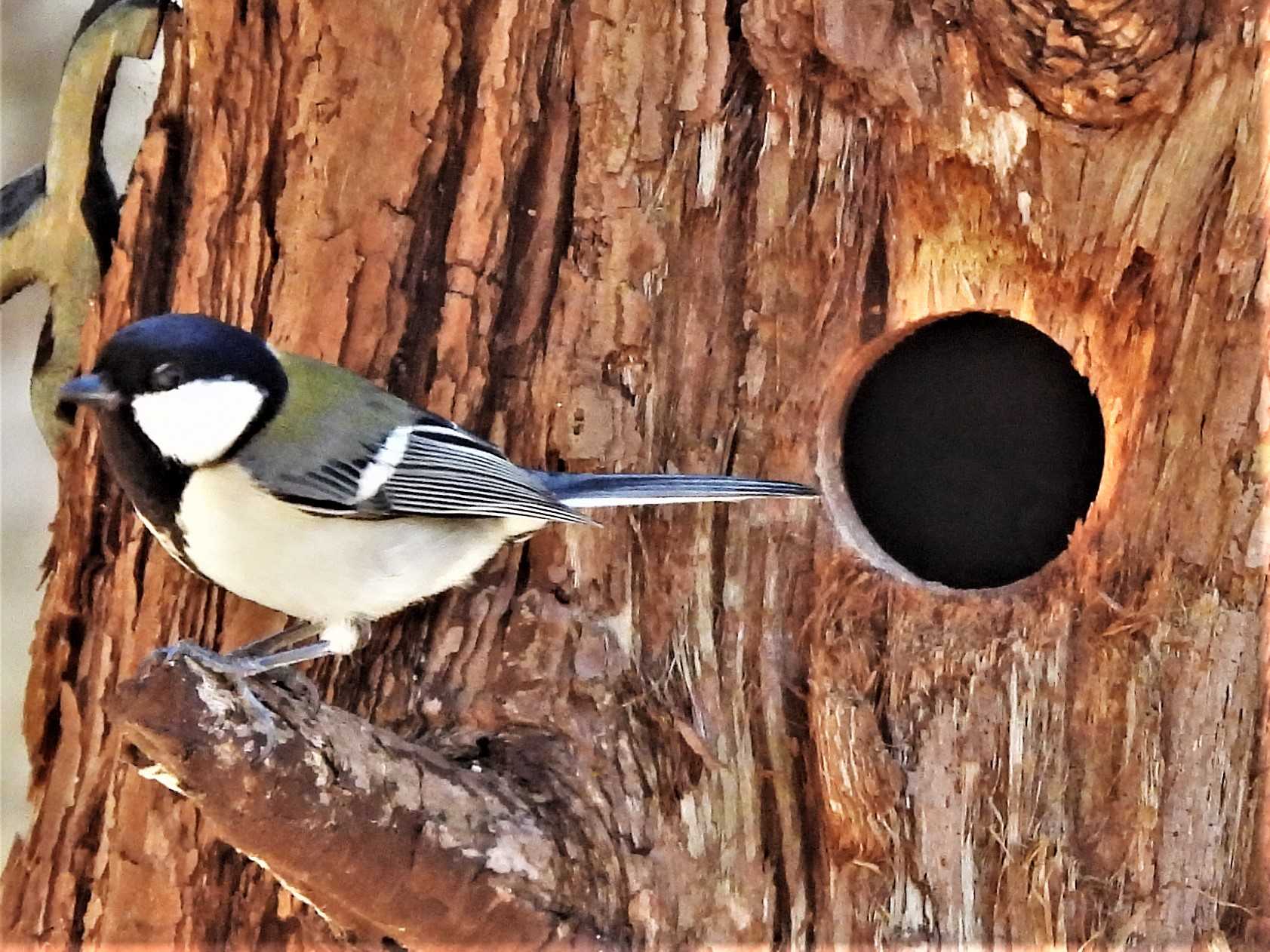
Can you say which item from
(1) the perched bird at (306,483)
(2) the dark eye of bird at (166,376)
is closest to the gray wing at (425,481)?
(1) the perched bird at (306,483)

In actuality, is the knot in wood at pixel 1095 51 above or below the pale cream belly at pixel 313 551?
above

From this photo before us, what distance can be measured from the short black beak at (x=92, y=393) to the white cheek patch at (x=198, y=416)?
0.02 metres

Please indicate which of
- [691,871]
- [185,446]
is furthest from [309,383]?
[691,871]

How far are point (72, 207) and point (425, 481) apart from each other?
0.65 meters

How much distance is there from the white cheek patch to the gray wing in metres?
0.08

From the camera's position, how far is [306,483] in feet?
4.08

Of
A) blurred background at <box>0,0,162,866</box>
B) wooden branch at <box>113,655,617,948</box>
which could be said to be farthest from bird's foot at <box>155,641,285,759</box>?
blurred background at <box>0,0,162,866</box>

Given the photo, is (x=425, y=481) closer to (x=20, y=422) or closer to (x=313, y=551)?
(x=313, y=551)

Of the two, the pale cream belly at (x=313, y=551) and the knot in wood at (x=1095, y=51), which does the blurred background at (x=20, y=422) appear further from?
the knot in wood at (x=1095, y=51)

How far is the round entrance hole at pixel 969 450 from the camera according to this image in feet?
4.54

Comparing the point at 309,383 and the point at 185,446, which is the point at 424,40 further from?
the point at 185,446

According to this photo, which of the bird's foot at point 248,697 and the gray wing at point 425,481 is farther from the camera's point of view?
the gray wing at point 425,481

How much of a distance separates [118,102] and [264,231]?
0.61 m

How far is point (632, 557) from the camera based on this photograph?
1.36m
